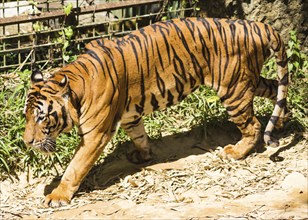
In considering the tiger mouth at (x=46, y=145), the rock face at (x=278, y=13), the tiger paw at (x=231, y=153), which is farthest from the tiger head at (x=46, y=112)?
the rock face at (x=278, y=13)

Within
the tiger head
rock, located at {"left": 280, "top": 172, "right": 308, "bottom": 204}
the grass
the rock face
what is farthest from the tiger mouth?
the rock face

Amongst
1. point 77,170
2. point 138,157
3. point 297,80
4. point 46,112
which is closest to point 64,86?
point 46,112

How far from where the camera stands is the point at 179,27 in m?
6.30

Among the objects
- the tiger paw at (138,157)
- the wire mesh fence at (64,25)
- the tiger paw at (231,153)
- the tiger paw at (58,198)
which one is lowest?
the tiger paw at (58,198)

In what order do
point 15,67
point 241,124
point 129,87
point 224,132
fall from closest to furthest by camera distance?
point 129,87 → point 241,124 → point 224,132 → point 15,67

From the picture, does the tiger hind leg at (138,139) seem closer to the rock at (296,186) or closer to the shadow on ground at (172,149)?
the shadow on ground at (172,149)

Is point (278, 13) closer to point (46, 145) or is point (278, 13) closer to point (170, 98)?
point (170, 98)

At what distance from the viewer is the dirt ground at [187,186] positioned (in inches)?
231

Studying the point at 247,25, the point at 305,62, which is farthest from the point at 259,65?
the point at 305,62

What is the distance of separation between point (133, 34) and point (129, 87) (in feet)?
1.66

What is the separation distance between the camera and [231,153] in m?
6.69

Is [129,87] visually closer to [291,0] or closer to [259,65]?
[259,65]

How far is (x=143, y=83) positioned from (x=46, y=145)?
1014 mm

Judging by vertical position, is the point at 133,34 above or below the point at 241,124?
above
